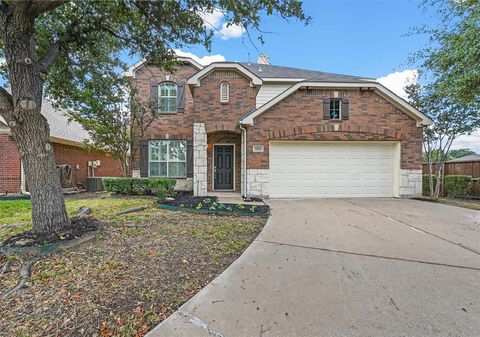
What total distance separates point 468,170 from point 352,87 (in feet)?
22.8

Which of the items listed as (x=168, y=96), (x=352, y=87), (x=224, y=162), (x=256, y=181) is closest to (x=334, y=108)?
(x=352, y=87)

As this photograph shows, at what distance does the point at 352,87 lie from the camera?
9.38 metres

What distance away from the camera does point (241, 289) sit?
8.62 ft

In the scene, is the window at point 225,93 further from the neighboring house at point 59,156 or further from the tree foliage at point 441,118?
the tree foliage at point 441,118

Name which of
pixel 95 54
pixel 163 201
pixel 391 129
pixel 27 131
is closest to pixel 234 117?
pixel 163 201

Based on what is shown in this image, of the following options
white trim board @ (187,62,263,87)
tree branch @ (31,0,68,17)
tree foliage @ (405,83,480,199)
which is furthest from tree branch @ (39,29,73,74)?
tree foliage @ (405,83,480,199)

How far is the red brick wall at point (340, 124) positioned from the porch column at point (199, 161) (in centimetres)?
201

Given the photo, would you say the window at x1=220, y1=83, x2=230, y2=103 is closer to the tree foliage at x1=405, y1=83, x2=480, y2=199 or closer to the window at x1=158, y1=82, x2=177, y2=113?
the window at x1=158, y1=82, x2=177, y2=113

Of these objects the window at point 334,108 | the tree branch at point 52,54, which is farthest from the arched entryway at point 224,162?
the tree branch at point 52,54

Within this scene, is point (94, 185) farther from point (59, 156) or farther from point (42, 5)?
point (42, 5)

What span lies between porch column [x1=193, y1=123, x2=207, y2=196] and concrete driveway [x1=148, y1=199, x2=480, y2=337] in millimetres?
5530

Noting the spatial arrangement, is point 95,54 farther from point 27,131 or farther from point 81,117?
point 81,117

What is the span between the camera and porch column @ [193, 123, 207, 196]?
9930mm

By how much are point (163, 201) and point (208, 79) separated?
5390 mm
